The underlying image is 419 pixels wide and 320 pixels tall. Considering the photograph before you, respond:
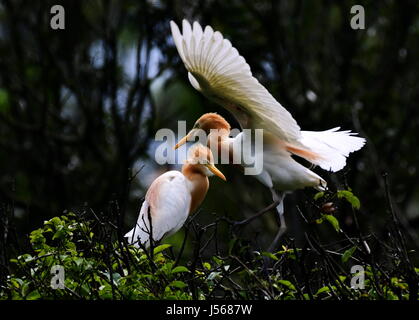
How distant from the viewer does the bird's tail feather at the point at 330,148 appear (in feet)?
12.4

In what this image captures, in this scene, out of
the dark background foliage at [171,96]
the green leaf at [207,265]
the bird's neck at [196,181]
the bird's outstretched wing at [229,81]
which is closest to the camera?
the green leaf at [207,265]

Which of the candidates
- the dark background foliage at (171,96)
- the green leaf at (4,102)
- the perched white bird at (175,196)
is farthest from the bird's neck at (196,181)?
the green leaf at (4,102)

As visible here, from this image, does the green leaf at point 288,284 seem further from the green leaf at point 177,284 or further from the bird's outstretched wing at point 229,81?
the bird's outstretched wing at point 229,81

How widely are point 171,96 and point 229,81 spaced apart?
6.39 meters

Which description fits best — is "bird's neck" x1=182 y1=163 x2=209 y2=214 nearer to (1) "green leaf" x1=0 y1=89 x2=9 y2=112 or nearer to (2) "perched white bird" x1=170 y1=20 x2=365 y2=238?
(2) "perched white bird" x1=170 y1=20 x2=365 y2=238

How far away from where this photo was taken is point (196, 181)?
193 inches

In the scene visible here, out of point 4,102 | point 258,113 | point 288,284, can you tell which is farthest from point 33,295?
point 4,102

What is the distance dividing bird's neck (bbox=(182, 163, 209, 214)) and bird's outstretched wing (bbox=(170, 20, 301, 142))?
3.55 feet

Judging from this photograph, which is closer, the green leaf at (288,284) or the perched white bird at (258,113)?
the green leaf at (288,284)

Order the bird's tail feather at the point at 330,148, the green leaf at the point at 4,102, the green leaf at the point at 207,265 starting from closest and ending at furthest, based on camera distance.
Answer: the green leaf at the point at 207,265 → the bird's tail feather at the point at 330,148 → the green leaf at the point at 4,102

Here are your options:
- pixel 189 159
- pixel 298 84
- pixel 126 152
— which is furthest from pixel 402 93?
pixel 189 159

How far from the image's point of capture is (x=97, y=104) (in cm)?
849

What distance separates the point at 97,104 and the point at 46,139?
34.5 inches

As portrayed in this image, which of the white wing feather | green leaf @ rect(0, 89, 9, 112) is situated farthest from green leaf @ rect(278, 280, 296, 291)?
green leaf @ rect(0, 89, 9, 112)
